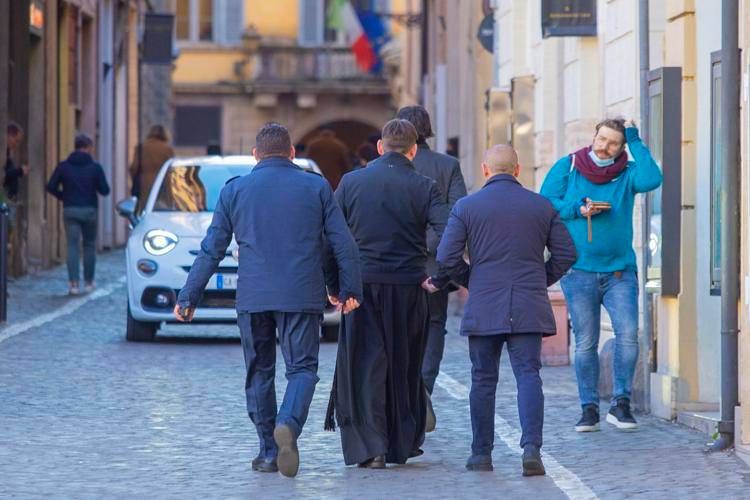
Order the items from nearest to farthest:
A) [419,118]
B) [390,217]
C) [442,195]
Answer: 1. [390,217]
2. [442,195]
3. [419,118]

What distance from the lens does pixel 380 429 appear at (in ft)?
33.0

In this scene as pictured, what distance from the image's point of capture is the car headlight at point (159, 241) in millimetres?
17516

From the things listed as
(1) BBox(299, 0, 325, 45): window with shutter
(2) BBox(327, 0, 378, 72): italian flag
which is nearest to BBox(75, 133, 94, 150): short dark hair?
(2) BBox(327, 0, 378, 72): italian flag

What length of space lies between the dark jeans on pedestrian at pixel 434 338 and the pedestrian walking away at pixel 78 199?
1211 centimetres

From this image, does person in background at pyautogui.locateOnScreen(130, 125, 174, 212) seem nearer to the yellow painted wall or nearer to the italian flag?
the italian flag

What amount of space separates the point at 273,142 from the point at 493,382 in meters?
1.55

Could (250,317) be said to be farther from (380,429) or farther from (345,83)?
(345,83)

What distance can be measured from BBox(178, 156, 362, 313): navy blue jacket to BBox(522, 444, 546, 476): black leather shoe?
1.05 meters

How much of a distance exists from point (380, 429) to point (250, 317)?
0.83 meters

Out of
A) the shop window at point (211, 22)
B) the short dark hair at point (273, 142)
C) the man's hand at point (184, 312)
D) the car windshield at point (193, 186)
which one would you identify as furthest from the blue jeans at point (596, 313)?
the shop window at point (211, 22)

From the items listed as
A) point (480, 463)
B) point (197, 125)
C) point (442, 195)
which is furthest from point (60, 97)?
point (197, 125)

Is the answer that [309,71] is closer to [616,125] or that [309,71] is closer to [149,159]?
[149,159]

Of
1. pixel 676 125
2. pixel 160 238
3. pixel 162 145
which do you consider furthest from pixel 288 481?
pixel 162 145

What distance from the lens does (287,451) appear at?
31.1ft
